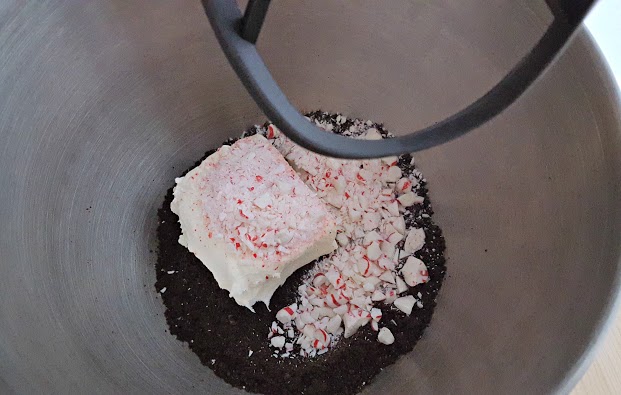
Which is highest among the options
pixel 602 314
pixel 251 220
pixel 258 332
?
pixel 602 314

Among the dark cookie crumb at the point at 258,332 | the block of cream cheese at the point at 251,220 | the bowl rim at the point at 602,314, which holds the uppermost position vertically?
the bowl rim at the point at 602,314

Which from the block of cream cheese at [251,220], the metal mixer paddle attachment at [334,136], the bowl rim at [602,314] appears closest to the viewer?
the metal mixer paddle attachment at [334,136]

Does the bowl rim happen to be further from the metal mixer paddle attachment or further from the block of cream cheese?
the block of cream cheese

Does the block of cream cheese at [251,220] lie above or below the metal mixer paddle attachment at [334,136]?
below

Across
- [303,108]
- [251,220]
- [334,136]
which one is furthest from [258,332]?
[334,136]

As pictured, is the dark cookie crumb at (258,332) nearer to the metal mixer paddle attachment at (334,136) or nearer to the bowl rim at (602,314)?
the bowl rim at (602,314)

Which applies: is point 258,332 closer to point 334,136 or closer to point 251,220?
point 251,220

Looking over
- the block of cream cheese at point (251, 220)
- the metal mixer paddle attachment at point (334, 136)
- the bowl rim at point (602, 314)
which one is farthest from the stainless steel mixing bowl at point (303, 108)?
the metal mixer paddle attachment at point (334, 136)

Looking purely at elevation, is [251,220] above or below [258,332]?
above
